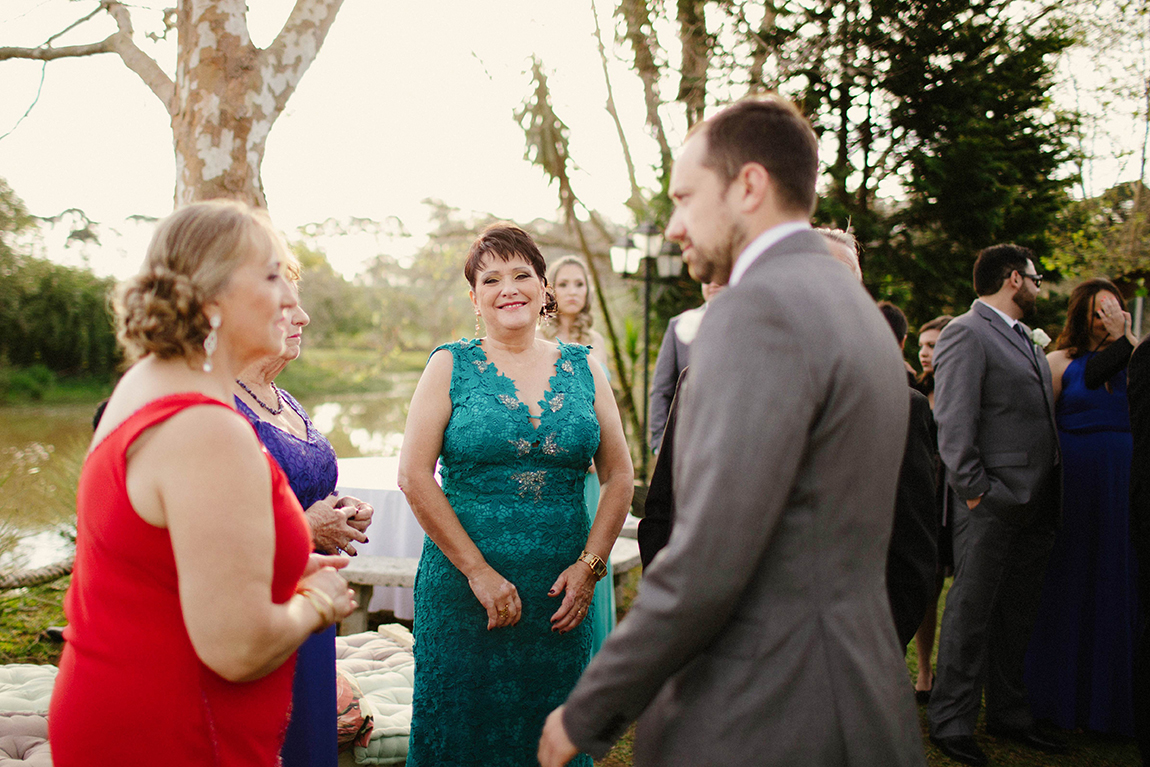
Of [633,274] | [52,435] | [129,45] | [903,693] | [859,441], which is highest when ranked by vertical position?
[129,45]

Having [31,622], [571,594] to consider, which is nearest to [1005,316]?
[571,594]

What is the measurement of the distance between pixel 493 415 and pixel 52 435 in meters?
17.9

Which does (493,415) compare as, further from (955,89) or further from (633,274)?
(955,89)

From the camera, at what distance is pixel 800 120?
129 centimetres

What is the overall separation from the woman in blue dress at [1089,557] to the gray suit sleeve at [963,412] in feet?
2.83

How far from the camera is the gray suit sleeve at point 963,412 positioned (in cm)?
350

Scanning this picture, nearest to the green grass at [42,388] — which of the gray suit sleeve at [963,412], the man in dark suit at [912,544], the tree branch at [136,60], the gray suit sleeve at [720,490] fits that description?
the tree branch at [136,60]

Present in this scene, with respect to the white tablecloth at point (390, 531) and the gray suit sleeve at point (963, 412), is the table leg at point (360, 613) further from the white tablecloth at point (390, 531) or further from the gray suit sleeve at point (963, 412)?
the gray suit sleeve at point (963, 412)

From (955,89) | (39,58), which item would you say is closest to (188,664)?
(39,58)

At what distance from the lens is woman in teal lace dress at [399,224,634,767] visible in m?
2.37

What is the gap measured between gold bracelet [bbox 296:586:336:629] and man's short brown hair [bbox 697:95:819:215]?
1076mm

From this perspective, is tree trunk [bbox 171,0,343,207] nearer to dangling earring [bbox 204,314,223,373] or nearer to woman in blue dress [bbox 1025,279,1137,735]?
dangling earring [bbox 204,314,223,373]

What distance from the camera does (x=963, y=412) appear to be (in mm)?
3520

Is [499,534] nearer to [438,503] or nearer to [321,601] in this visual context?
[438,503]
